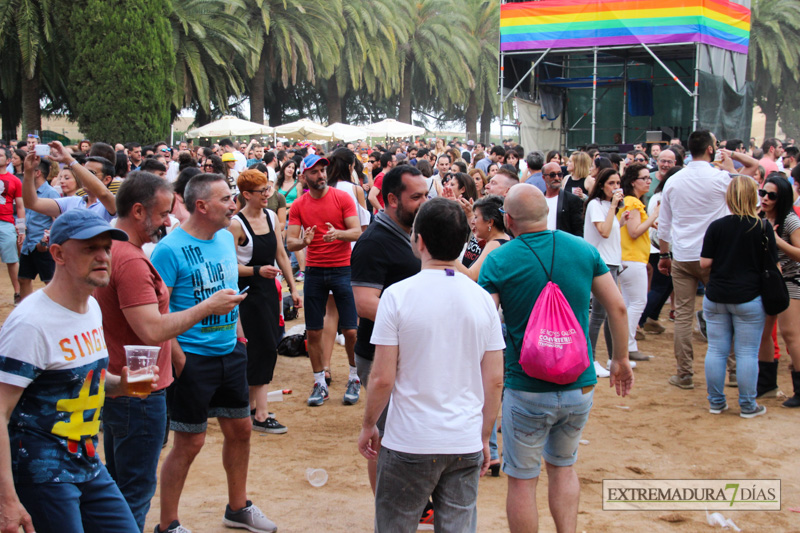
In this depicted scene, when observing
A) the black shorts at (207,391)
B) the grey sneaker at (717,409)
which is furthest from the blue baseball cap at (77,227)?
the grey sneaker at (717,409)

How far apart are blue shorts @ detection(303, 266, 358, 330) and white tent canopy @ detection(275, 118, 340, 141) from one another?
21537mm

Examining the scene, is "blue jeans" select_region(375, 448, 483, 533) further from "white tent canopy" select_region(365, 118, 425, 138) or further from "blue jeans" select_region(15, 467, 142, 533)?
"white tent canopy" select_region(365, 118, 425, 138)

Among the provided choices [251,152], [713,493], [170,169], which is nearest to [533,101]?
[251,152]

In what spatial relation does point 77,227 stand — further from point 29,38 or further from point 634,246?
point 29,38

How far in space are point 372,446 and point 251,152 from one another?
14.8m

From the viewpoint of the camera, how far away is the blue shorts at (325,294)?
6566mm

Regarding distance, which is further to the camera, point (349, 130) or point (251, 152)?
→ point (349, 130)

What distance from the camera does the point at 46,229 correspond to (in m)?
8.89

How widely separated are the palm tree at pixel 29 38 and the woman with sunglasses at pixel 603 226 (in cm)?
1817

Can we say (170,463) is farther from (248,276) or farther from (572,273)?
(572,273)

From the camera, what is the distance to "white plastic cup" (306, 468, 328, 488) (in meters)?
4.96

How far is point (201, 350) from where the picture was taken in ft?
13.1

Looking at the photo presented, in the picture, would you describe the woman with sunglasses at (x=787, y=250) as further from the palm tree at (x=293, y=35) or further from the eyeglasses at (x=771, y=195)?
the palm tree at (x=293, y=35)

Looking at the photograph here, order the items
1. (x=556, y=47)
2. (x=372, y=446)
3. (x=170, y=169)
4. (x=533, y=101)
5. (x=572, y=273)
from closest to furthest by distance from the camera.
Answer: (x=372, y=446), (x=572, y=273), (x=170, y=169), (x=556, y=47), (x=533, y=101)
